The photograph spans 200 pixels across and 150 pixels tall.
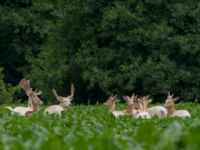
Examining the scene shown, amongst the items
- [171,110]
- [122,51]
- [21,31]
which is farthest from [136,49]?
[171,110]

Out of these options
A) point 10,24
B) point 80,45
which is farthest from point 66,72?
point 10,24

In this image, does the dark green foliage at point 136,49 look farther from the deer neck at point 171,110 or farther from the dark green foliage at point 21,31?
the deer neck at point 171,110

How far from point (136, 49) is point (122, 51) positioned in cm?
59

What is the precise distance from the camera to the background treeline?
35.4 metres

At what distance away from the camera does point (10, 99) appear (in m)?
36.6

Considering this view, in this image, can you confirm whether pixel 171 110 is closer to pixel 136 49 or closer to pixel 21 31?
pixel 136 49

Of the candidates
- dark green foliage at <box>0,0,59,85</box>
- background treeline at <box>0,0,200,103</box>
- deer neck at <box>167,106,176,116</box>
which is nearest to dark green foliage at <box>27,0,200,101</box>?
background treeline at <box>0,0,200,103</box>

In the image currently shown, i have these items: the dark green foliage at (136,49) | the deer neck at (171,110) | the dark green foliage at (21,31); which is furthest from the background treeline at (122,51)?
the deer neck at (171,110)

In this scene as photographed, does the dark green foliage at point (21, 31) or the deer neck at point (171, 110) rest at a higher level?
the dark green foliage at point (21, 31)

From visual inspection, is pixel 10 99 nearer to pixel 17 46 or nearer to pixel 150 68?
pixel 150 68

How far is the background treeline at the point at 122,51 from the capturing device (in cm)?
3544

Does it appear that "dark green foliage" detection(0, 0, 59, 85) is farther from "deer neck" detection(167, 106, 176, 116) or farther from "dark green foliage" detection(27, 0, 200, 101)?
"deer neck" detection(167, 106, 176, 116)

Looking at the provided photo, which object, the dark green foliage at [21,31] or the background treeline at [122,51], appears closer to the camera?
the background treeline at [122,51]

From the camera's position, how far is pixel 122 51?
36312mm
